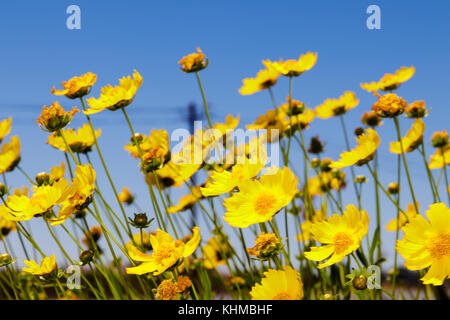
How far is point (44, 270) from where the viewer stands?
34.7 inches

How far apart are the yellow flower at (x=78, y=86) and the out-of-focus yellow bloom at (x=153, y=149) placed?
18cm

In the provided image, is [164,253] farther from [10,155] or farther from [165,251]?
[10,155]

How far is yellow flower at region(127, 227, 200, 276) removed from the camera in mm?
746

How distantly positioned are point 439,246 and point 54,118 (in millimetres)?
673

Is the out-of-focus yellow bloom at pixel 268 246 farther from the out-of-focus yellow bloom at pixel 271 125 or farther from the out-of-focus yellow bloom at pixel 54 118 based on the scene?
the out-of-focus yellow bloom at pixel 271 125

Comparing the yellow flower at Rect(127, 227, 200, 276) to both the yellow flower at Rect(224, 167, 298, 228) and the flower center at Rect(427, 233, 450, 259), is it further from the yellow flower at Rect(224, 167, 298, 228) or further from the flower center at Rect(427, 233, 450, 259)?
the flower center at Rect(427, 233, 450, 259)

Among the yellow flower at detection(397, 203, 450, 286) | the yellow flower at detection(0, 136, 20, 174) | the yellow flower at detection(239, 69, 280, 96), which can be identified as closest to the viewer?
the yellow flower at detection(397, 203, 450, 286)

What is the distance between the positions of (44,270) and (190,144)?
0.46 metres

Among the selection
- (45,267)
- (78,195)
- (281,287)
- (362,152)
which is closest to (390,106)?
(362,152)

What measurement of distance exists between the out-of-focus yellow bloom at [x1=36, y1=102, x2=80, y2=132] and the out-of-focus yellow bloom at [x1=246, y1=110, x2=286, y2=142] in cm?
Answer: 59

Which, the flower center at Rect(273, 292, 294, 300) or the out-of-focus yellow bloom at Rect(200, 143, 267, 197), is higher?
the out-of-focus yellow bloom at Rect(200, 143, 267, 197)

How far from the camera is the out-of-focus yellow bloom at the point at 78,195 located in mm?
772

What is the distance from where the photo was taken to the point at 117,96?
0.84m

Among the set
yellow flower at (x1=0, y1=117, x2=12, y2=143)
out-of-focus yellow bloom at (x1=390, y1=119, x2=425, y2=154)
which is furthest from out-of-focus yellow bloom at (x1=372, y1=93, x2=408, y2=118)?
yellow flower at (x1=0, y1=117, x2=12, y2=143)
